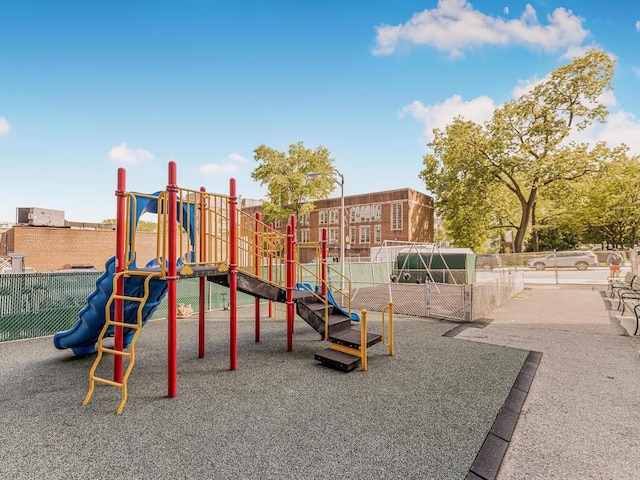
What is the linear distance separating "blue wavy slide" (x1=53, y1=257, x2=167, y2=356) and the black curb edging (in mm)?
5185

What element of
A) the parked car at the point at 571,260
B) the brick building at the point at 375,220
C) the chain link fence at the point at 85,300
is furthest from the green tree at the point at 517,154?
the chain link fence at the point at 85,300

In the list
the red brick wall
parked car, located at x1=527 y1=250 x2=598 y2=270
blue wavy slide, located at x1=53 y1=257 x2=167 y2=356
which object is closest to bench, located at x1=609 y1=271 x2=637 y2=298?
parked car, located at x1=527 y1=250 x2=598 y2=270

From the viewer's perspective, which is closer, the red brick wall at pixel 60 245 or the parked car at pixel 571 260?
the red brick wall at pixel 60 245

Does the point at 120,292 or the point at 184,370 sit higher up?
the point at 120,292

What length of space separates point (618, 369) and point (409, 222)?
38.9 metres

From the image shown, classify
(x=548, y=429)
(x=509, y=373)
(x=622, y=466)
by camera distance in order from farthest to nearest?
(x=509, y=373), (x=548, y=429), (x=622, y=466)

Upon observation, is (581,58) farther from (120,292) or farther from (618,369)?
(120,292)

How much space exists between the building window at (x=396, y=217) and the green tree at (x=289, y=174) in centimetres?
1208

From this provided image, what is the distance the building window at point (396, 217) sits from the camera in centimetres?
4494

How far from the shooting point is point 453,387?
5.26m

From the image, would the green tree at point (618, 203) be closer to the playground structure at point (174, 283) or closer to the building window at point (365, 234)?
the building window at point (365, 234)

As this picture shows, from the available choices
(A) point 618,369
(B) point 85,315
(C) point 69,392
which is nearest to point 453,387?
(A) point 618,369

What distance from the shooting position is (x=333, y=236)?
5159 centimetres

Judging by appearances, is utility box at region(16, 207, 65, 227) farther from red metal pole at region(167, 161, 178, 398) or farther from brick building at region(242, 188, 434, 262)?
red metal pole at region(167, 161, 178, 398)
